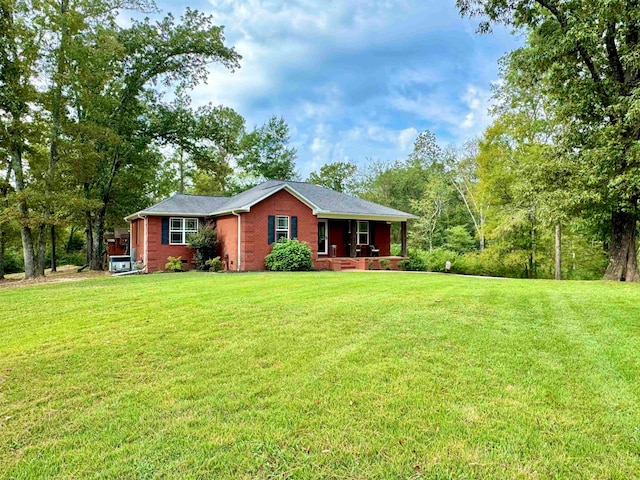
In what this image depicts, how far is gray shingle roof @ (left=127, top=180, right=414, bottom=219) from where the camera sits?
19.0m

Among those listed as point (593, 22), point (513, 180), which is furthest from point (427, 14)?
point (513, 180)

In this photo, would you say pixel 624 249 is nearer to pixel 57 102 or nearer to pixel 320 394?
pixel 320 394

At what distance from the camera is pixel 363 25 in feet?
53.2

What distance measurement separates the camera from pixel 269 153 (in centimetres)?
3694

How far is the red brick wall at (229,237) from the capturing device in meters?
18.5

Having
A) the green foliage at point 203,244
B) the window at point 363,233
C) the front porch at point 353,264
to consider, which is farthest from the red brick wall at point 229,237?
the window at point 363,233

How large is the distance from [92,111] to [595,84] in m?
23.4

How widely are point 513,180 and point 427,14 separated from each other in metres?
12.8

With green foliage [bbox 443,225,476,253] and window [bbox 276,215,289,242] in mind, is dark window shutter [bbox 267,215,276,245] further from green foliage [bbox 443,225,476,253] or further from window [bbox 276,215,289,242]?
green foliage [bbox 443,225,476,253]

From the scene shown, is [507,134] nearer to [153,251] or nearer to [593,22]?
[593,22]

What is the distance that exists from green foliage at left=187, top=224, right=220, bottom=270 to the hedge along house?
1.53 feet

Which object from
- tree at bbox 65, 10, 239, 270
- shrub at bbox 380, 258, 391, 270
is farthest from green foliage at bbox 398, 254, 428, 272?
tree at bbox 65, 10, 239, 270

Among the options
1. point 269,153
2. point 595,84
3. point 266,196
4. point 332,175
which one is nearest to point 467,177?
point 332,175

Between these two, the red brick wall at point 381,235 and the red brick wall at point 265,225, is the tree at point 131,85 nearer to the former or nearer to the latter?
the red brick wall at point 265,225
